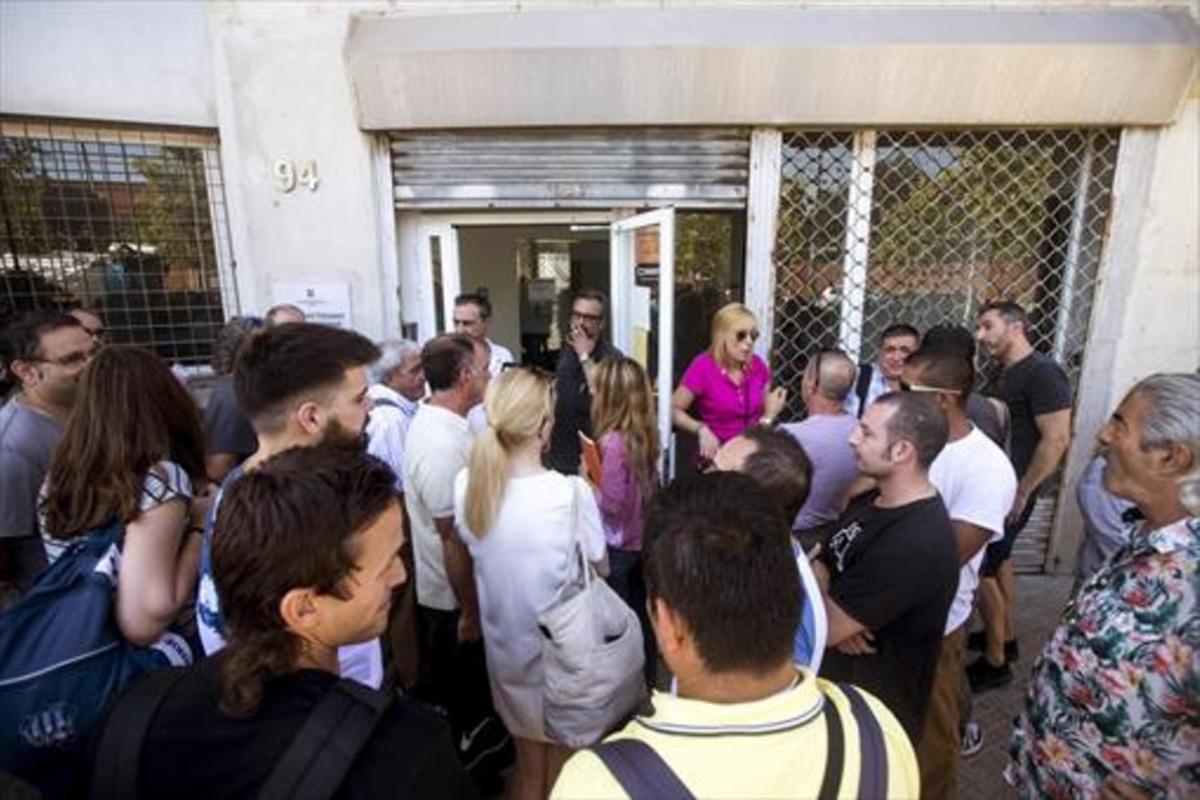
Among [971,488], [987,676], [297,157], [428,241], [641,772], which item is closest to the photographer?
[641,772]

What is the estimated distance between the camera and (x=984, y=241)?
160 inches

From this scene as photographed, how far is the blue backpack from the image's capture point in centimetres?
133

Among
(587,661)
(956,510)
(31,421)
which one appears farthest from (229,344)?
(956,510)

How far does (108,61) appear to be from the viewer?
376 centimetres

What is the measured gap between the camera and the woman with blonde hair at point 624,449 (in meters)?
2.68

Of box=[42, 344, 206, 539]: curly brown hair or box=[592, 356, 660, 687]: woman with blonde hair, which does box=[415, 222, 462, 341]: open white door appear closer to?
box=[592, 356, 660, 687]: woman with blonde hair

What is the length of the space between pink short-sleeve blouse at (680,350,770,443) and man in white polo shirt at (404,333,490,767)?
4.55 feet

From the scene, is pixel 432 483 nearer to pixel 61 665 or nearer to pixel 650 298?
pixel 61 665

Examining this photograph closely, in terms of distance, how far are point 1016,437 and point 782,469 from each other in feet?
7.44

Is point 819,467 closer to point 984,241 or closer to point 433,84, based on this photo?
point 984,241

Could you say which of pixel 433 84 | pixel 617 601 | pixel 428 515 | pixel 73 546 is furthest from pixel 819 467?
pixel 433 84

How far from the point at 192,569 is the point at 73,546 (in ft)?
0.84

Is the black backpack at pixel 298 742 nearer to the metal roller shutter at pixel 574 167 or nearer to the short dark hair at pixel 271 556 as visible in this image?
the short dark hair at pixel 271 556

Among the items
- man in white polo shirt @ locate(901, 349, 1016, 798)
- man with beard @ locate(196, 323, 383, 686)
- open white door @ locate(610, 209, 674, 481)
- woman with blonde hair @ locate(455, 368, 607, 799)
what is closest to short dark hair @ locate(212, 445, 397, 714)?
man with beard @ locate(196, 323, 383, 686)
